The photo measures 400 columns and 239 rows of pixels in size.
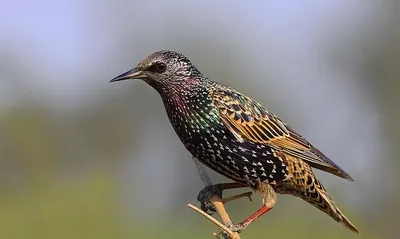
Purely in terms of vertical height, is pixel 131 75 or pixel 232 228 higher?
pixel 131 75

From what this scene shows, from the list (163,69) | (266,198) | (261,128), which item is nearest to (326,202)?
(266,198)

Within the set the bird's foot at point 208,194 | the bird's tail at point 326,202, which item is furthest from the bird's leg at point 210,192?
the bird's tail at point 326,202

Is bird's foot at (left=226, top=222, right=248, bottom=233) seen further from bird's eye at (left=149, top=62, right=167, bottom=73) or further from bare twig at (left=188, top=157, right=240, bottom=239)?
bird's eye at (left=149, top=62, right=167, bottom=73)

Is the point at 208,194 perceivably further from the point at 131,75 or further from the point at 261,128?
the point at 131,75

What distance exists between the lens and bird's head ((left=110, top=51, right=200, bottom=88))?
396 cm

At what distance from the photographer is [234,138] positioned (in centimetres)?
414

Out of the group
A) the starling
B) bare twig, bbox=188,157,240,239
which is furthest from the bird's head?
bare twig, bbox=188,157,240,239

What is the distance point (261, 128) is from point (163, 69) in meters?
0.62

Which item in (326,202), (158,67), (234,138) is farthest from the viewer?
(326,202)

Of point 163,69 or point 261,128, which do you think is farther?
point 261,128

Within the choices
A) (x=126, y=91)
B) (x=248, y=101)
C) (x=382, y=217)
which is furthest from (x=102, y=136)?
(x=248, y=101)

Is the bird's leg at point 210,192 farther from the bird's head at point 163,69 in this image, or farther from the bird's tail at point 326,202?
the bird's head at point 163,69

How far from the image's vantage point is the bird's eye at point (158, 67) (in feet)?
13.1

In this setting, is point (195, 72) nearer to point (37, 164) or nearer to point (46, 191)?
point (46, 191)
